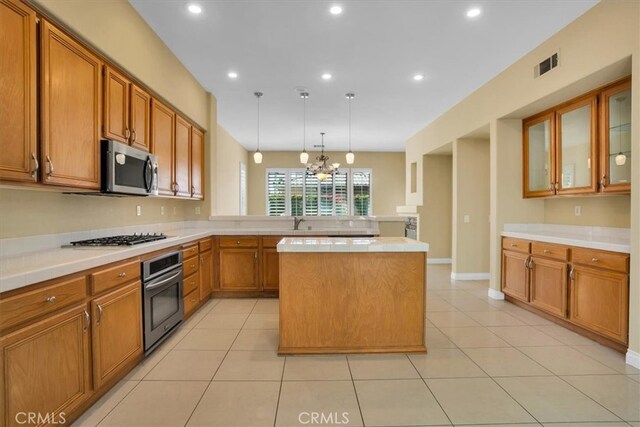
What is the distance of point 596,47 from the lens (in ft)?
9.00

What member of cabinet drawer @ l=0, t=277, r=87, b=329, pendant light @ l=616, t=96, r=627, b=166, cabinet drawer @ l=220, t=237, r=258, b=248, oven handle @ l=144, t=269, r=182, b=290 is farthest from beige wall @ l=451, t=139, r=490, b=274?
cabinet drawer @ l=0, t=277, r=87, b=329

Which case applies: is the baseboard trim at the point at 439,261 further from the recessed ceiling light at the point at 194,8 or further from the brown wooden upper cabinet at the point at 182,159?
the recessed ceiling light at the point at 194,8

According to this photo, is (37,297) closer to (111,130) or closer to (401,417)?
(111,130)

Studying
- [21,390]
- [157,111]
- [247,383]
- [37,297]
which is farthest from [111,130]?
[247,383]

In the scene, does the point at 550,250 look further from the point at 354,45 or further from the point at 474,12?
the point at 354,45

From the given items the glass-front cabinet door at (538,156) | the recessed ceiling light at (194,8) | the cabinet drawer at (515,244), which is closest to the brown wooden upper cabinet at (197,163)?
the recessed ceiling light at (194,8)

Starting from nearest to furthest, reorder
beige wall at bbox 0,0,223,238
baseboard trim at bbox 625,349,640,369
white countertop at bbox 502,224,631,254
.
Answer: beige wall at bbox 0,0,223,238, baseboard trim at bbox 625,349,640,369, white countertop at bbox 502,224,631,254

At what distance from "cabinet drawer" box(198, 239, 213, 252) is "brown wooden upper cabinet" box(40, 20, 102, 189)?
159 cm

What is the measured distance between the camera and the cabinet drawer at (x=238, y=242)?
14.3 feet

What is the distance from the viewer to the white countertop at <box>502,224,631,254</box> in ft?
9.04

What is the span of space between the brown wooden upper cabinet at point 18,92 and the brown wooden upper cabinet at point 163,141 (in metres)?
1.40

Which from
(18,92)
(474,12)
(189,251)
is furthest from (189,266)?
(474,12)

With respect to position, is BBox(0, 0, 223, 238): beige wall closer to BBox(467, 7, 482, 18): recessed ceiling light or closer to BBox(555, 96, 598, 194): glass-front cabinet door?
BBox(467, 7, 482, 18): recessed ceiling light

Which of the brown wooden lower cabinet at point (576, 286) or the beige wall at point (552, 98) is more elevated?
the beige wall at point (552, 98)
